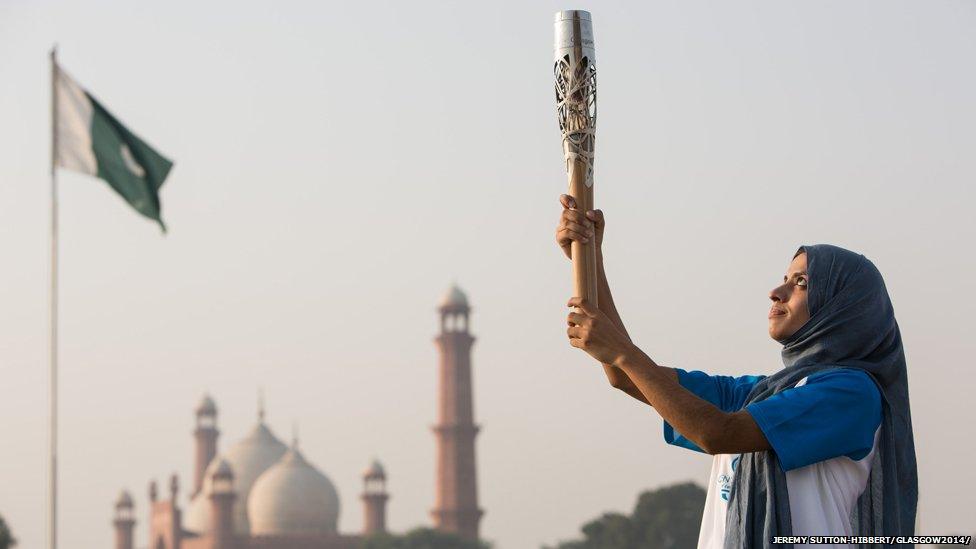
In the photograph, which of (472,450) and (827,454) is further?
(472,450)

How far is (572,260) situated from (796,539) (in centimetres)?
55

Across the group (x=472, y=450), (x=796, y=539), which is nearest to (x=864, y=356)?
(x=796, y=539)

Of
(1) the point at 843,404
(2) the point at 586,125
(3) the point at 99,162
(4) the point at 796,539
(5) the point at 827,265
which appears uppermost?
(3) the point at 99,162

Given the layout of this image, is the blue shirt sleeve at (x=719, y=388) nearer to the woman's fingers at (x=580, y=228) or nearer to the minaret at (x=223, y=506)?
the woman's fingers at (x=580, y=228)

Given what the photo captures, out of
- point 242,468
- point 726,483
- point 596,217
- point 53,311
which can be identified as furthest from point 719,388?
point 242,468

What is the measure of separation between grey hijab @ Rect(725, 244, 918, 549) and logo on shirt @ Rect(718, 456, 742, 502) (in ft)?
0.22

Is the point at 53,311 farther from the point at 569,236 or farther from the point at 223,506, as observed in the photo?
the point at 223,506

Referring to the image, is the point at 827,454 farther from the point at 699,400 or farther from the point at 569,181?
the point at 569,181

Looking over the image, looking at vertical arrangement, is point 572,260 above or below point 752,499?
above

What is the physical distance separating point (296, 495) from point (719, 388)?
4639 cm

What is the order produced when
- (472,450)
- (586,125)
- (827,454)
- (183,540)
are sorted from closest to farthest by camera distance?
(827,454) < (586,125) < (472,450) < (183,540)

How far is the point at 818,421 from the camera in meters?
2.63

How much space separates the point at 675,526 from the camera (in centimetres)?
4959

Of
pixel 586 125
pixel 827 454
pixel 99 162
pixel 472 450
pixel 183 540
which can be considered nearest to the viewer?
pixel 827 454
